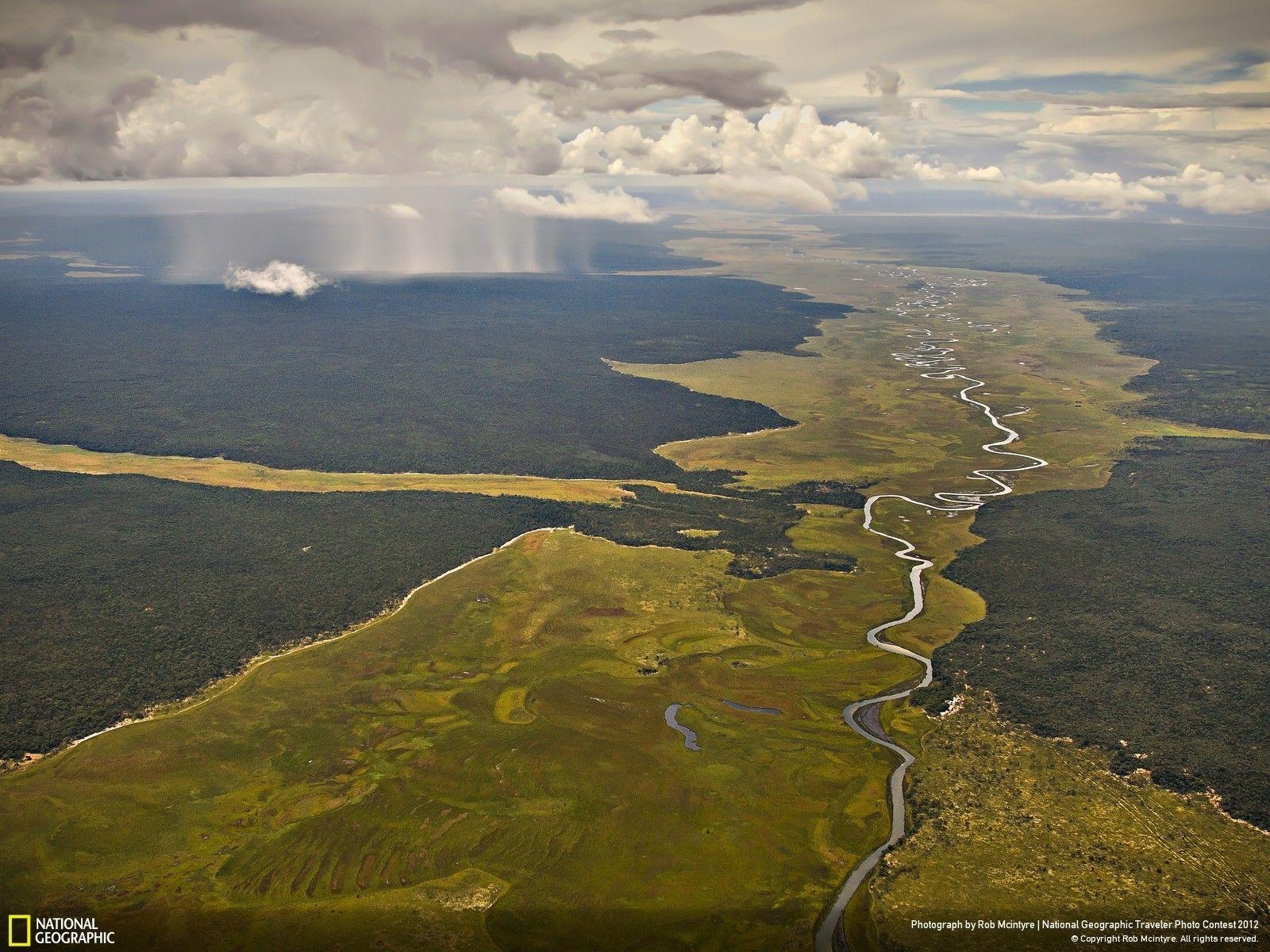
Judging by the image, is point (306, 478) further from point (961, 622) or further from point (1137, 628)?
point (1137, 628)

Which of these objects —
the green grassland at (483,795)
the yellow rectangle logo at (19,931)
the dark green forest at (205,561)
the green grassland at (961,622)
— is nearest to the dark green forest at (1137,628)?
the green grassland at (961,622)

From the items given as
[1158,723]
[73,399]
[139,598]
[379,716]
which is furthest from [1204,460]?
[73,399]

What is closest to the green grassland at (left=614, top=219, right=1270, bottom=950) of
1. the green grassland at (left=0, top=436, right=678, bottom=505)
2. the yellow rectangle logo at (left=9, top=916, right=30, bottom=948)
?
the green grassland at (left=0, top=436, right=678, bottom=505)

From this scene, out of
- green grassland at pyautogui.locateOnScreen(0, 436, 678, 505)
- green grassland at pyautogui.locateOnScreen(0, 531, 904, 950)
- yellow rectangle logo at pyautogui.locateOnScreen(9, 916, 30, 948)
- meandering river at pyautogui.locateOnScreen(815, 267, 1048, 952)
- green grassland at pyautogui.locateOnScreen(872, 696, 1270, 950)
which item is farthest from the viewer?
green grassland at pyautogui.locateOnScreen(0, 436, 678, 505)

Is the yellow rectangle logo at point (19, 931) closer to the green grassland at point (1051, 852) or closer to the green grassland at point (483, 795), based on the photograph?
the green grassland at point (483, 795)

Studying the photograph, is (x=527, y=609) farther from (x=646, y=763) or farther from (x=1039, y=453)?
(x=1039, y=453)

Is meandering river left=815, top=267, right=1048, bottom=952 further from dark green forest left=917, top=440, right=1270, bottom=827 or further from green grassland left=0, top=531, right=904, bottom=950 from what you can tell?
dark green forest left=917, top=440, right=1270, bottom=827
